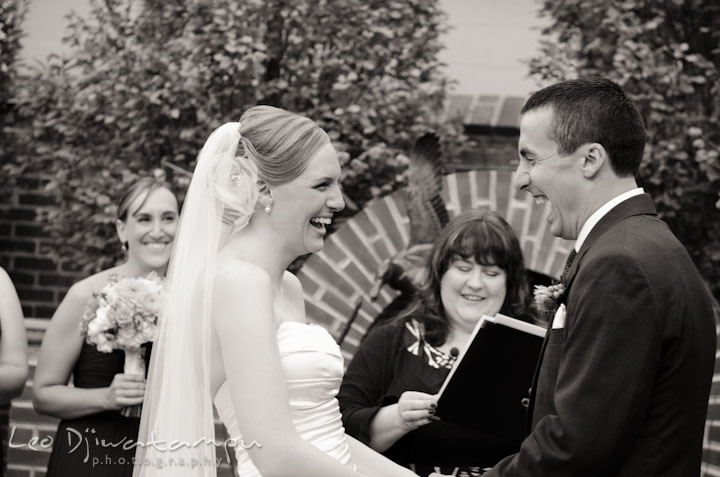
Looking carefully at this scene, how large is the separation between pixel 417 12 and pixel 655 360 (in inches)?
145

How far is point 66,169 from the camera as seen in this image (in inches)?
217

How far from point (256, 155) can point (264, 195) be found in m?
0.12

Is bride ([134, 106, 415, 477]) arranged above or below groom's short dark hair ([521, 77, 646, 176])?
below

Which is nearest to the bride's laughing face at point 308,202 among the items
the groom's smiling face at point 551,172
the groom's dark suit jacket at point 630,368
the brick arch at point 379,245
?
the groom's smiling face at point 551,172

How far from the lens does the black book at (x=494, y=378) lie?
3166 mm

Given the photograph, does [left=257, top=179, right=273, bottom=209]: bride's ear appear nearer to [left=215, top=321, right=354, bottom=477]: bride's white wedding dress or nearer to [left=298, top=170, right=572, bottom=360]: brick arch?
[left=215, top=321, right=354, bottom=477]: bride's white wedding dress

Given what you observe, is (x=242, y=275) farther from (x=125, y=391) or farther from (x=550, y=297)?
(x=125, y=391)

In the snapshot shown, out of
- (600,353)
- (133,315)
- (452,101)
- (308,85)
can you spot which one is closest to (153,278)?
(133,315)

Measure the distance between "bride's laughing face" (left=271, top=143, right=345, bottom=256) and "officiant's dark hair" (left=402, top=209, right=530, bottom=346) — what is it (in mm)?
1019

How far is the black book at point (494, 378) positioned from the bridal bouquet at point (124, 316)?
4.06ft

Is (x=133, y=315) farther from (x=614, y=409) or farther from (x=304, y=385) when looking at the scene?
(x=614, y=409)

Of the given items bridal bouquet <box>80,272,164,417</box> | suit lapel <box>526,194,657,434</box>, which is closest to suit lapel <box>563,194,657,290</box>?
suit lapel <box>526,194,657,434</box>

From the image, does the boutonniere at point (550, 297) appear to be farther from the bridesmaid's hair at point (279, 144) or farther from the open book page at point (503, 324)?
the bridesmaid's hair at point (279, 144)

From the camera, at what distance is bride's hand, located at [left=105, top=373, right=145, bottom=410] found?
3.82 metres
